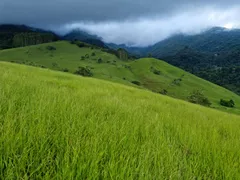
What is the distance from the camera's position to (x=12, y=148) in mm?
1555

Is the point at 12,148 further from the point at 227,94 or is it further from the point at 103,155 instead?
the point at 227,94

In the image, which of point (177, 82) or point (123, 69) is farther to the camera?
point (123, 69)

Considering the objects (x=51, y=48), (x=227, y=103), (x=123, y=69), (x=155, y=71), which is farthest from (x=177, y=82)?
(x=51, y=48)

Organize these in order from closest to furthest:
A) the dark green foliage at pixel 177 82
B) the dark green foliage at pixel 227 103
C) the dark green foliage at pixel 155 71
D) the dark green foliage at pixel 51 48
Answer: the dark green foliage at pixel 227 103
the dark green foliage at pixel 177 82
the dark green foliage at pixel 155 71
the dark green foliage at pixel 51 48

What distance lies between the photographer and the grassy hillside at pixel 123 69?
5231 inches

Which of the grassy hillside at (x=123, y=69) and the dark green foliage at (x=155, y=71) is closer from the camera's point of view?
the grassy hillside at (x=123, y=69)

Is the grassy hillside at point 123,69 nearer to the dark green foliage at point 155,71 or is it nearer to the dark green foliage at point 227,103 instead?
the dark green foliage at point 155,71

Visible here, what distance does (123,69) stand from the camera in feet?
497

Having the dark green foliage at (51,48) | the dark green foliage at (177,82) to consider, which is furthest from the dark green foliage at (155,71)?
the dark green foliage at (51,48)

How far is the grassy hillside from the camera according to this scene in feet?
436

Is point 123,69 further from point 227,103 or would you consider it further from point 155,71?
point 227,103

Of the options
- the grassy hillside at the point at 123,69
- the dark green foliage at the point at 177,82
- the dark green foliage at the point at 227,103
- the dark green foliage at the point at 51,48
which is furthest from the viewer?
the dark green foliage at the point at 51,48

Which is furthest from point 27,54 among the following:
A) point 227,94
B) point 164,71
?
point 227,94

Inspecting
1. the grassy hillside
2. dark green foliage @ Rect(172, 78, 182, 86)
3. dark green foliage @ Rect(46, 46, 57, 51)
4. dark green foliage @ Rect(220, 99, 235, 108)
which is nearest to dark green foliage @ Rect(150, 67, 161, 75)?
the grassy hillside
